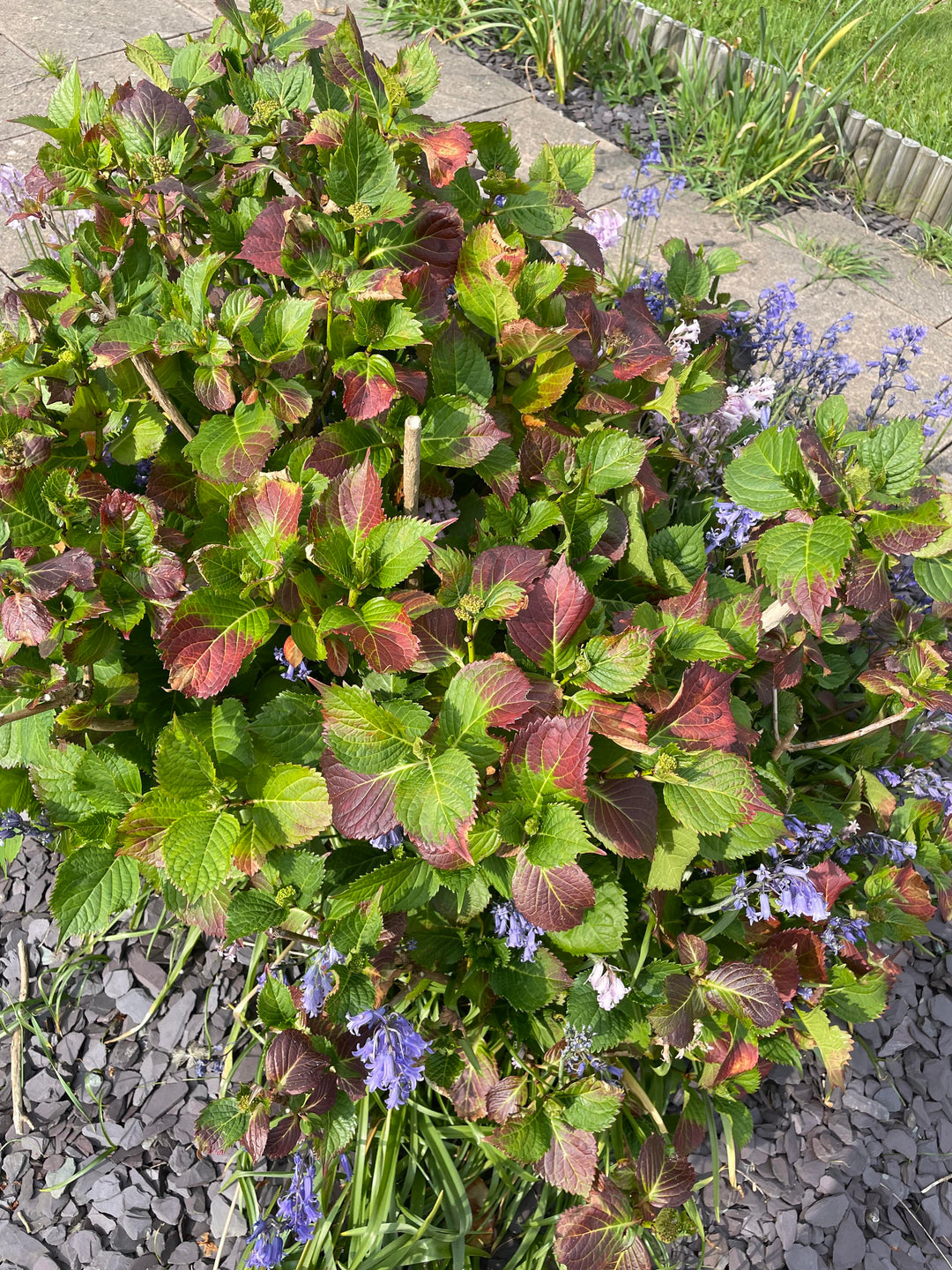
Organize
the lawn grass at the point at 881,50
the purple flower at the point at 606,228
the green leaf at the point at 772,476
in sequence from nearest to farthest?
the green leaf at the point at 772,476, the purple flower at the point at 606,228, the lawn grass at the point at 881,50

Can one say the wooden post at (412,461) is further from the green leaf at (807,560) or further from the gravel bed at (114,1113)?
the gravel bed at (114,1113)

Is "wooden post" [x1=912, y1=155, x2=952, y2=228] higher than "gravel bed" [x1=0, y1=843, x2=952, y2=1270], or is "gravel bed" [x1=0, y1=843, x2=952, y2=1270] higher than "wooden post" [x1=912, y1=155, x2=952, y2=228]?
"wooden post" [x1=912, y1=155, x2=952, y2=228]

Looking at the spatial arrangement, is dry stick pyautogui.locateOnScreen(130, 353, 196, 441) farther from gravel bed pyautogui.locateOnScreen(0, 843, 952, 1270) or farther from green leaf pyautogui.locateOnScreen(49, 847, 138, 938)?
gravel bed pyautogui.locateOnScreen(0, 843, 952, 1270)

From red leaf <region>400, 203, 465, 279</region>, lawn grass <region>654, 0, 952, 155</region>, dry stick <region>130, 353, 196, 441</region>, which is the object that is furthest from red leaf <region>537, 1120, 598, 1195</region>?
lawn grass <region>654, 0, 952, 155</region>

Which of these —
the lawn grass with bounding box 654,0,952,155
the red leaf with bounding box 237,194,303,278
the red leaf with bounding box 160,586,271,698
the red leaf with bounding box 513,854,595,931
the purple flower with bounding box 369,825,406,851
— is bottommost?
the purple flower with bounding box 369,825,406,851

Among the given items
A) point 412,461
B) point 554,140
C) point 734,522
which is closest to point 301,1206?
point 412,461

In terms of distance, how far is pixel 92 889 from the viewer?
1.38 m

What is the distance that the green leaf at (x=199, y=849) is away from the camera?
1.22 meters

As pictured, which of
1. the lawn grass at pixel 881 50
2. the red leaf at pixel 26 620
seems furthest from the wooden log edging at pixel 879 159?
the red leaf at pixel 26 620

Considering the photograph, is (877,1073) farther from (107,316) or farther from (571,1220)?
(107,316)

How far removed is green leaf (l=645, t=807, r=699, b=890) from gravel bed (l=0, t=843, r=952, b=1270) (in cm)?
69

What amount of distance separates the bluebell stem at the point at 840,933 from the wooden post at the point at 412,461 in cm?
107

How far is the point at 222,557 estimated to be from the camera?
1.26 m

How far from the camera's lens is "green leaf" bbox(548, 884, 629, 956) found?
140 cm
